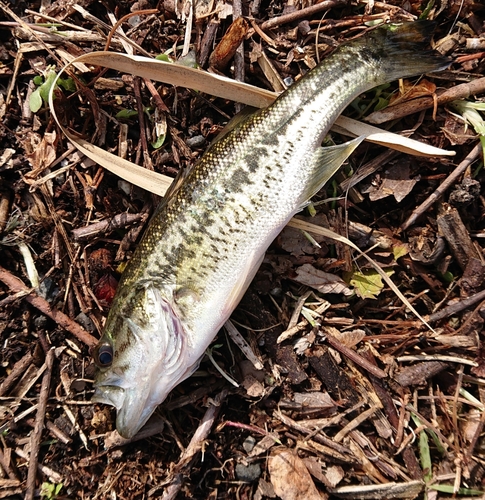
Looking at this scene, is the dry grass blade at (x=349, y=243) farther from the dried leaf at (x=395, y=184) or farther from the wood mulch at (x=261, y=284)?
the dried leaf at (x=395, y=184)

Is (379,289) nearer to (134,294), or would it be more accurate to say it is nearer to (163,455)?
(134,294)

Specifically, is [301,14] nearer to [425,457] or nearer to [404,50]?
[404,50]

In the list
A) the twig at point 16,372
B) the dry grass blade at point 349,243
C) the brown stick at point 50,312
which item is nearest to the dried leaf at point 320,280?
the dry grass blade at point 349,243

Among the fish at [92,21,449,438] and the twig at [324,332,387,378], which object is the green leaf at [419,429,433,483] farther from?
the fish at [92,21,449,438]

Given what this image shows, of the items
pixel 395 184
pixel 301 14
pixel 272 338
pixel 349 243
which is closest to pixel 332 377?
pixel 272 338

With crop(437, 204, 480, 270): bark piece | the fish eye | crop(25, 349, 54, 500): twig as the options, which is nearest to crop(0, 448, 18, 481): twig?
crop(25, 349, 54, 500): twig

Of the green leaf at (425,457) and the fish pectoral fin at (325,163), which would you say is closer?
the fish pectoral fin at (325,163)

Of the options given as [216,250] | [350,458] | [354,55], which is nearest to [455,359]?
[350,458]
